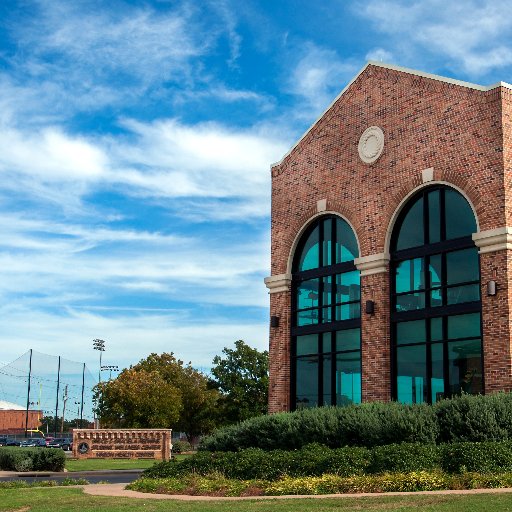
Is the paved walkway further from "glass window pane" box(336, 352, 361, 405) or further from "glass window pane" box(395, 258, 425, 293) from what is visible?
"glass window pane" box(395, 258, 425, 293)

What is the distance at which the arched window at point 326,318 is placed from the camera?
1085 inches

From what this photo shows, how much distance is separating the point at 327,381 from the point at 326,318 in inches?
86.5

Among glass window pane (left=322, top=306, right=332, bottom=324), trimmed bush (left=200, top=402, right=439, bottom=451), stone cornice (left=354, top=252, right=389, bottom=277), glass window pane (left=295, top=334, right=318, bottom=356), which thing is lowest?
trimmed bush (left=200, top=402, right=439, bottom=451)

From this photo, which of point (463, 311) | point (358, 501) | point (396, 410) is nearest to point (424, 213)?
point (463, 311)

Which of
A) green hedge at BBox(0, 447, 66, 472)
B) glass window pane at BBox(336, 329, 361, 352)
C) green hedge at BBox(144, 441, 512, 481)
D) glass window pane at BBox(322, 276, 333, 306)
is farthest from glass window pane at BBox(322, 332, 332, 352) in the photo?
green hedge at BBox(0, 447, 66, 472)

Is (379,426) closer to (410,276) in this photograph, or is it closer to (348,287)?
(410,276)

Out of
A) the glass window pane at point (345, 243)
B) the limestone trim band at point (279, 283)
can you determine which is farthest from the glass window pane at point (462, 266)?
the limestone trim band at point (279, 283)

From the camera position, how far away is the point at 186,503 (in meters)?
15.9

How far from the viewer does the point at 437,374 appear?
24438mm

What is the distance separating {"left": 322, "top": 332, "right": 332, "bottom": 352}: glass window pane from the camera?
93.0 ft

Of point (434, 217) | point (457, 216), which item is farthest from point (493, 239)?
point (434, 217)

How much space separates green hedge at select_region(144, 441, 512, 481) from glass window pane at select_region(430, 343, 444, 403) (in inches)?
232

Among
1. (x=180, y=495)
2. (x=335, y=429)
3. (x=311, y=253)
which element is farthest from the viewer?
(x=311, y=253)

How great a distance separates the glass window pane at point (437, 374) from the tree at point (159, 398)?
3529cm
